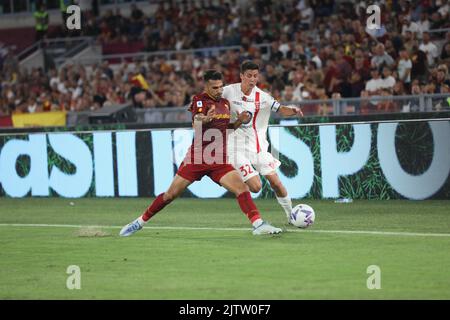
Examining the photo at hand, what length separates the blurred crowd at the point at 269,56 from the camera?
2147cm

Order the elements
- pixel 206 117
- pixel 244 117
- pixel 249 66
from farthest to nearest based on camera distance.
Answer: pixel 249 66
pixel 244 117
pixel 206 117

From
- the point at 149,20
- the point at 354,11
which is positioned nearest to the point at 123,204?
the point at 354,11

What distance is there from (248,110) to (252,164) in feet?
2.63

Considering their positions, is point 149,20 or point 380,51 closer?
point 380,51

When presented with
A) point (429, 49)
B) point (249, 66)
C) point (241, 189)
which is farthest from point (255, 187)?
point (429, 49)

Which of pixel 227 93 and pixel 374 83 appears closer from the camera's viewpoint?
pixel 227 93

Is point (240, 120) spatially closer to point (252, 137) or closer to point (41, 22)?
point (252, 137)

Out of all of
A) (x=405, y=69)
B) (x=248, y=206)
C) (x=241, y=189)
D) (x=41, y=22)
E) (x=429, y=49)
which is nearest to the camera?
(x=248, y=206)

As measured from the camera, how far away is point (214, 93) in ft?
43.4

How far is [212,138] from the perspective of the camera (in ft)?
43.9

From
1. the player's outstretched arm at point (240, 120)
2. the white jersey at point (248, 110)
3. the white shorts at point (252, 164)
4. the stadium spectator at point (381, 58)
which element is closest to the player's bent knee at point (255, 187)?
the white shorts at point (252, 164)

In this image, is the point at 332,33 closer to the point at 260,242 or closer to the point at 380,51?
the point at 380,51

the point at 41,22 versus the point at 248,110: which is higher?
the point at 41,22
